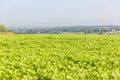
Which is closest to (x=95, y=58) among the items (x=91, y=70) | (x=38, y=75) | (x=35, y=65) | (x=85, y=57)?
(x=85, y=57)

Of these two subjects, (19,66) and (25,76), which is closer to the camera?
(25,76)

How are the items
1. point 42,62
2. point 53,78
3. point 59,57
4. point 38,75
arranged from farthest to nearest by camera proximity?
1. point 59,57
2. point 42,62
3. point 38,75
4. point 53,78

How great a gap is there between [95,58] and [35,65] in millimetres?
4100

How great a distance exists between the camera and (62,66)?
1348 cm

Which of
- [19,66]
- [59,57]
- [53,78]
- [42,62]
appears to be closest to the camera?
[53,78]

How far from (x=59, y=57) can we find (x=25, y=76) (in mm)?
4971

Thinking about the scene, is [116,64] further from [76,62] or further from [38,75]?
[38,75]

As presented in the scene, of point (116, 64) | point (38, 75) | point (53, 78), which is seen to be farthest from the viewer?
point (116, 64)

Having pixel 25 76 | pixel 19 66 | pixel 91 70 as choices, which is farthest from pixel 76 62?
pixel 25 76

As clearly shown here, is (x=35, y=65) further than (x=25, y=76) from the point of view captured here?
Yes

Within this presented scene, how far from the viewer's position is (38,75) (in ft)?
38.8

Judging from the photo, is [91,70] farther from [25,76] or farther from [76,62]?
[25,76]

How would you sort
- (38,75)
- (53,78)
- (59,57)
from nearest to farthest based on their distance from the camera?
1. (53,78)
2. (38,75)
3. (59,57)

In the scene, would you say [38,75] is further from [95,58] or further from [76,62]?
[95,58]
